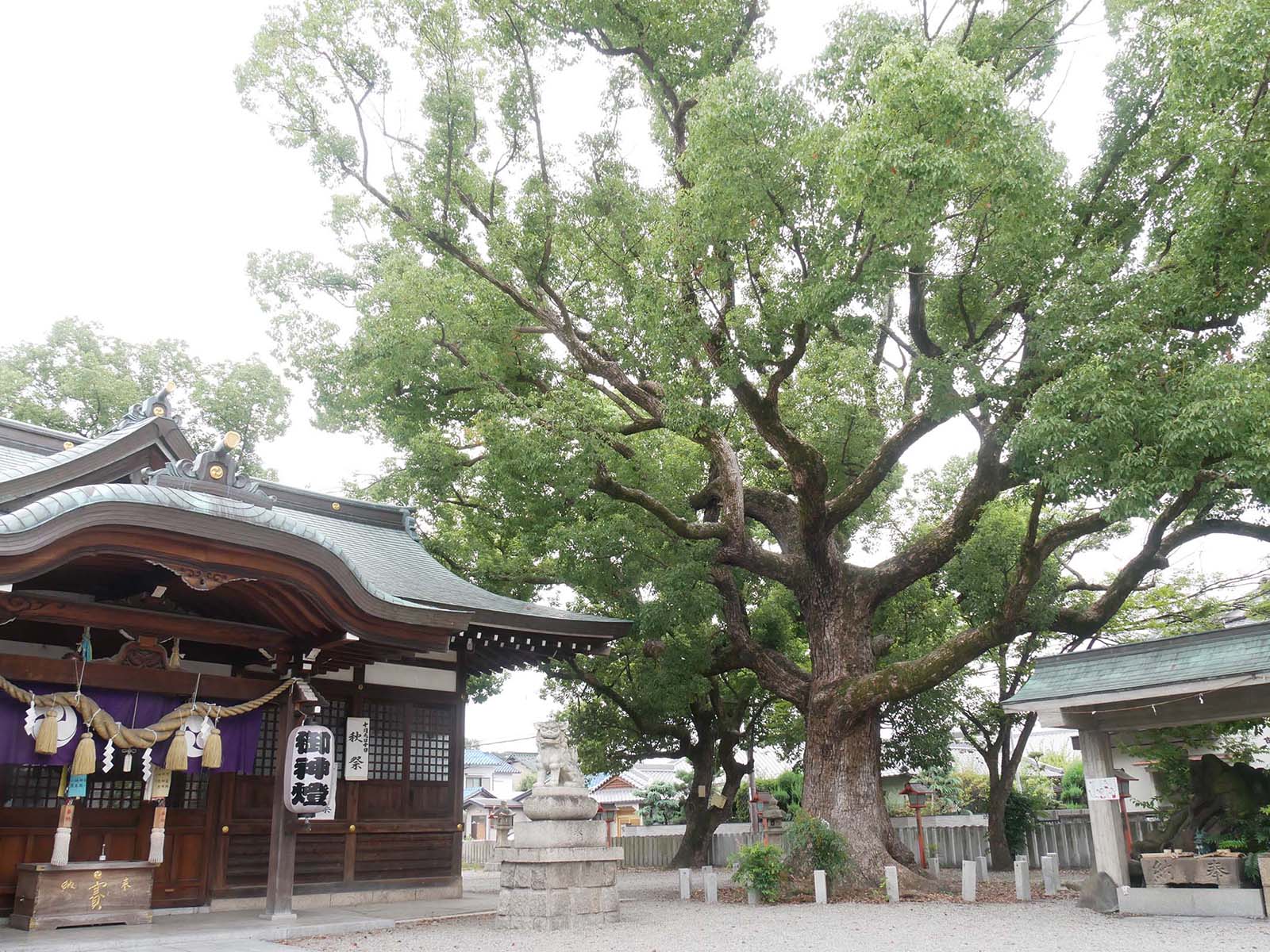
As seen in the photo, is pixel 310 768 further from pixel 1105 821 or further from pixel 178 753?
pixel 1105 821

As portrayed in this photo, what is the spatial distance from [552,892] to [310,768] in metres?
2.75

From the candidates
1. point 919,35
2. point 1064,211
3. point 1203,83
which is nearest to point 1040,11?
point 919,35

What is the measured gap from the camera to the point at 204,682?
28.3ft

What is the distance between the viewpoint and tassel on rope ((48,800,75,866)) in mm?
8133

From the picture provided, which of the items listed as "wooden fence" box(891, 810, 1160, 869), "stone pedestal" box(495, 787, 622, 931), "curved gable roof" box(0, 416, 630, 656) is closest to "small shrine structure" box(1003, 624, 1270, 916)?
"stone pedestal" box(495, 787, 622, 931)

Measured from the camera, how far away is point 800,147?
34.1ft

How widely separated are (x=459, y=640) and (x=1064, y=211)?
937cm

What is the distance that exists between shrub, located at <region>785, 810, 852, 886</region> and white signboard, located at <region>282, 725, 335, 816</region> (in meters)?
5.84

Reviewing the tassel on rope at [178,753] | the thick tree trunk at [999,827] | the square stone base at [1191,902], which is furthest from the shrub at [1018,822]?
the tassel on rope at [178,753]

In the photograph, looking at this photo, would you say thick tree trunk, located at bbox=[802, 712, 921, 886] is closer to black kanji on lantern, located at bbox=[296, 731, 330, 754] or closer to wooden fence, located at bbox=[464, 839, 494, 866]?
black kanji on lantern, located at bbox=[296, 731, 330, 754]

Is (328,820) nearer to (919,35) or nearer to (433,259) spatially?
(433,259)

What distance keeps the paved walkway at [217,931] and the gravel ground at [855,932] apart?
0.27 metres

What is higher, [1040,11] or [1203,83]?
[1040,11]

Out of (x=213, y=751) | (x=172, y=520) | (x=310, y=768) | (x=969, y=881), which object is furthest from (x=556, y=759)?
(x=969, y=881)
